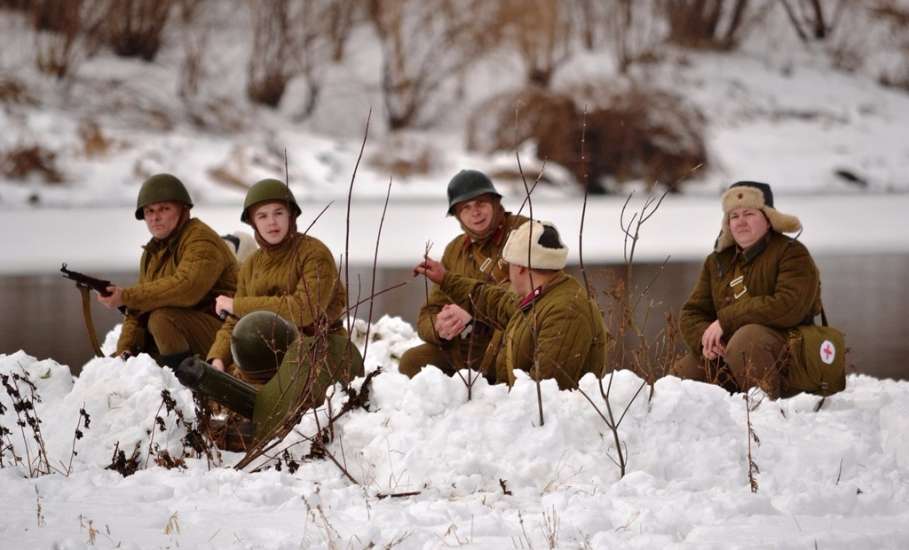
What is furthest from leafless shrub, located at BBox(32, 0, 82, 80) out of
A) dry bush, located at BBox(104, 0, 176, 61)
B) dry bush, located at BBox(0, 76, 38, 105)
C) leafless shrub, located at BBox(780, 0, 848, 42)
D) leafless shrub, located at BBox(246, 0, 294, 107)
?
leafless shrub, located at BBox(780, 0, 848, 42)

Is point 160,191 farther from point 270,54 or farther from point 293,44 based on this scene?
point 270,54

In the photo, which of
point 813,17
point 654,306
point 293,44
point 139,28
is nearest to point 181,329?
point 654,306

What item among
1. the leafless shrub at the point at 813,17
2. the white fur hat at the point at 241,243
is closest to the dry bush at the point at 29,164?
the white fur hat at the point at 241,243

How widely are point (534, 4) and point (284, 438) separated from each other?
77.5 ft

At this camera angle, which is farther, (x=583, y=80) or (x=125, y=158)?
(x=583, y=80)

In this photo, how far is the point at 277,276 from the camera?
232 inches

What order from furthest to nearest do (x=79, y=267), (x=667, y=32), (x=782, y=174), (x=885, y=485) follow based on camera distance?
1. (x=667, y=32)
2. (x=782, y=174)
3. (x=79, y=267)
4. (x=885, y=485)

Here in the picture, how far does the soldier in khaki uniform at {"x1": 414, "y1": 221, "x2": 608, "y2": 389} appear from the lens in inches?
196

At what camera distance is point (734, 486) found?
4500 mm

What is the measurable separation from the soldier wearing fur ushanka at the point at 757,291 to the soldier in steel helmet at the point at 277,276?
1641mm

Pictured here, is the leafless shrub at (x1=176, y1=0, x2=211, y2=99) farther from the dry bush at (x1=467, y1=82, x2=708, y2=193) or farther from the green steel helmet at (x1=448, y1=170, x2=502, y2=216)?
the green steel helmet at (x1=448, y1=170, x2=502, y2=216)

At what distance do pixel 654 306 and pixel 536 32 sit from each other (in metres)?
19.6

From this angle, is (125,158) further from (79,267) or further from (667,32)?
(667,32)

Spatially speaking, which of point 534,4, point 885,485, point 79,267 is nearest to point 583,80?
point 534,4
